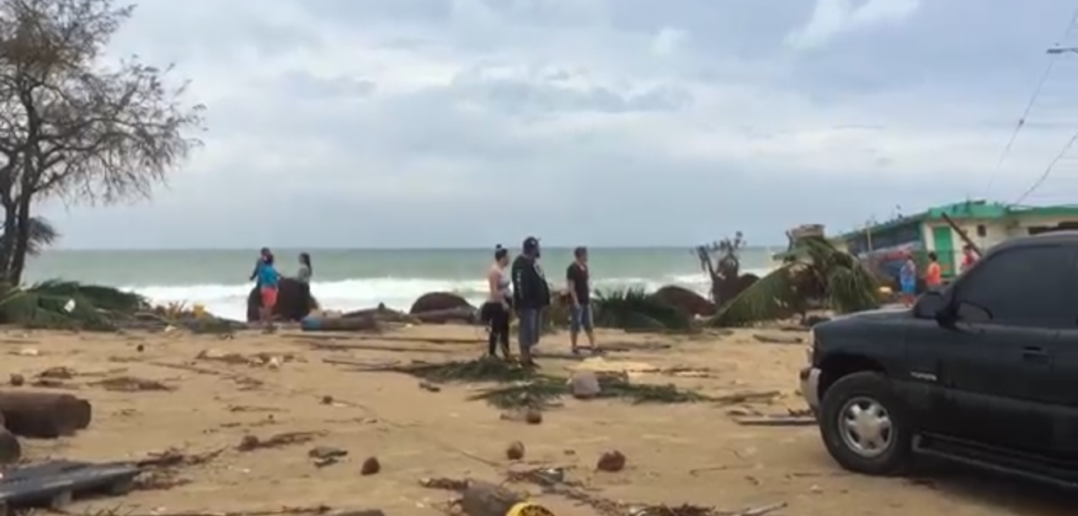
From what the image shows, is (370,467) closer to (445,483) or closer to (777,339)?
(445,483)

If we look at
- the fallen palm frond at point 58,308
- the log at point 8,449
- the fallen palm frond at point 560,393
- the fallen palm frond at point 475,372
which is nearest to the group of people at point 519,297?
the fallen palm frond at point 475,372

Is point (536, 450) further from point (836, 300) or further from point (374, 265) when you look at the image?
point (374, 265)

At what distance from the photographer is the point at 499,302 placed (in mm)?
17234

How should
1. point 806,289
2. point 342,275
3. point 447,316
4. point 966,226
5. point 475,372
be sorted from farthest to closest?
point 342,275, point 966,226, point 447,316, point 806,289, point 475,372

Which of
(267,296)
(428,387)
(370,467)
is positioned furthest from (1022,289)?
(267,296)

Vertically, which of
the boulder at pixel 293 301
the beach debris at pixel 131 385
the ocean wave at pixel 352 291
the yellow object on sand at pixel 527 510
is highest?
the ocean wave at pixel 352 291

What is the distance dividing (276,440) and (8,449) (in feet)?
7.00

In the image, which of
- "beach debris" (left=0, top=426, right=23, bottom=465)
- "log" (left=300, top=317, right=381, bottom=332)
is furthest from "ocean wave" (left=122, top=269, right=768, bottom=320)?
"beach debris" (left=0, top=426, right=23, bottom=465)

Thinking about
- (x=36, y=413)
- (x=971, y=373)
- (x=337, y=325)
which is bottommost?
(x=36, y=413)

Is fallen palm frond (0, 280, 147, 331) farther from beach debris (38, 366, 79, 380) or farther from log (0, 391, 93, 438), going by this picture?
log (0, 391, 93, 438)

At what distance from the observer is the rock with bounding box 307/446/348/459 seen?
9.64 meters

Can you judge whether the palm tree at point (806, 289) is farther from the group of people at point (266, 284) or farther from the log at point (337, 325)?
the group of people at point (266, 284)

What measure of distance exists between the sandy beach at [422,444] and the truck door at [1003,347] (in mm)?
499

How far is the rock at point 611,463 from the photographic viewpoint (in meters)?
9.21
